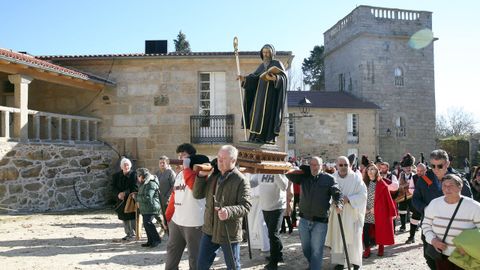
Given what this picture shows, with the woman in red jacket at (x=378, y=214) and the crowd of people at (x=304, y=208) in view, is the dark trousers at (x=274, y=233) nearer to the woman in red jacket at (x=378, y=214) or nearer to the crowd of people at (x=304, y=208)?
the crowd of people at (x=304, y=208)

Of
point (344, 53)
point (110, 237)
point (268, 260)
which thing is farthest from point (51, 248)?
point (344, 53)

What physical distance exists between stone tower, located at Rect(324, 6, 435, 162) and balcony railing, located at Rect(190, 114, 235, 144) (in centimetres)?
2326

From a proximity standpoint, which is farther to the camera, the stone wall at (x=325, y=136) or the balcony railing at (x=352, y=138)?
the balcony railing at (x=352, y=138)

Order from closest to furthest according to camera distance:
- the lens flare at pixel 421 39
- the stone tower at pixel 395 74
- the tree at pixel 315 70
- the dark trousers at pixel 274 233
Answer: the dark trousers at pixel 274 233, the stone tower at pixel 395 74, the lens flare at pixel 421 39, the tree at pixel 315 70

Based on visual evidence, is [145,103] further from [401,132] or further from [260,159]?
[401,132]

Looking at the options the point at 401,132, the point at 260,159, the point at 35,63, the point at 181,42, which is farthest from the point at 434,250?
the point at 181,42

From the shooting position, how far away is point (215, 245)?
5000 millimetres

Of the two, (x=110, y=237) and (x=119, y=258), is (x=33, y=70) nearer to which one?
(x=110, y=237)

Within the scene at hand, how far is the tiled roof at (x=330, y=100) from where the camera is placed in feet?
110

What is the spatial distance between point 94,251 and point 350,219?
14.7 feet

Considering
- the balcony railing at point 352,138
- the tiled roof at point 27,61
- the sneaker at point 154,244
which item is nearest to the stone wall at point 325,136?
the balcony railing at point 352,138

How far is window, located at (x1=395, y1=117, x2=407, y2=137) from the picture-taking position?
36.9 m

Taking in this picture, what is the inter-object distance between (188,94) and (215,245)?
35.9 feet

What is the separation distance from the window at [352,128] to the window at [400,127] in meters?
4.87
